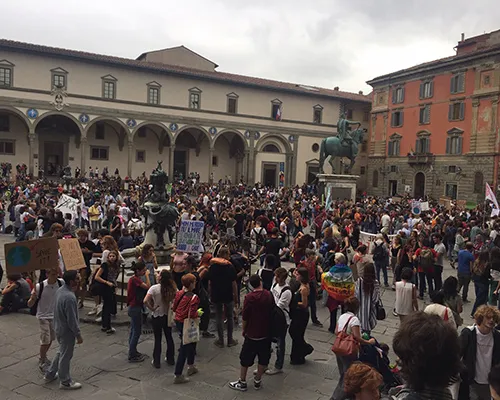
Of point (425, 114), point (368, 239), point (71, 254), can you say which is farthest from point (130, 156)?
point (71, 254)

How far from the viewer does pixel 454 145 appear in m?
39.0

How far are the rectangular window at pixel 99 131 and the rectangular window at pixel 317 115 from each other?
69.9 feet

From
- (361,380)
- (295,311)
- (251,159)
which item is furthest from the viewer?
(251,159)

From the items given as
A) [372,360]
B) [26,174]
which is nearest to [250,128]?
[26,174]

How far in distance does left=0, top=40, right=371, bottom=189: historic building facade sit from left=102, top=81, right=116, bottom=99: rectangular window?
0.29 feet

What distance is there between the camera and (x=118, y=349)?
22.2 feet

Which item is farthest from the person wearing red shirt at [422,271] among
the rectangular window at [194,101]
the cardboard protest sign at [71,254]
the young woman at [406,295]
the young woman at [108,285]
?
the rectangular window at [194,101]

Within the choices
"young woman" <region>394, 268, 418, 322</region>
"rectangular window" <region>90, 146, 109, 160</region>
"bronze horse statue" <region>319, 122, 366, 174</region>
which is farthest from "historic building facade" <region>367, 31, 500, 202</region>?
"young woman" <region>394, 268, 418, 322</region>

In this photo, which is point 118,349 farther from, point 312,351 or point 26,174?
point 26,174

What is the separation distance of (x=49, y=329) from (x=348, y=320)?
3.90 m

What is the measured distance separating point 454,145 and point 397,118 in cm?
732

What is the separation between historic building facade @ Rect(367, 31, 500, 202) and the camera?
1425 inches

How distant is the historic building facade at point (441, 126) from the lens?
3619 cm

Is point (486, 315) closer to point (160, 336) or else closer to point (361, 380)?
point (361, 380)
